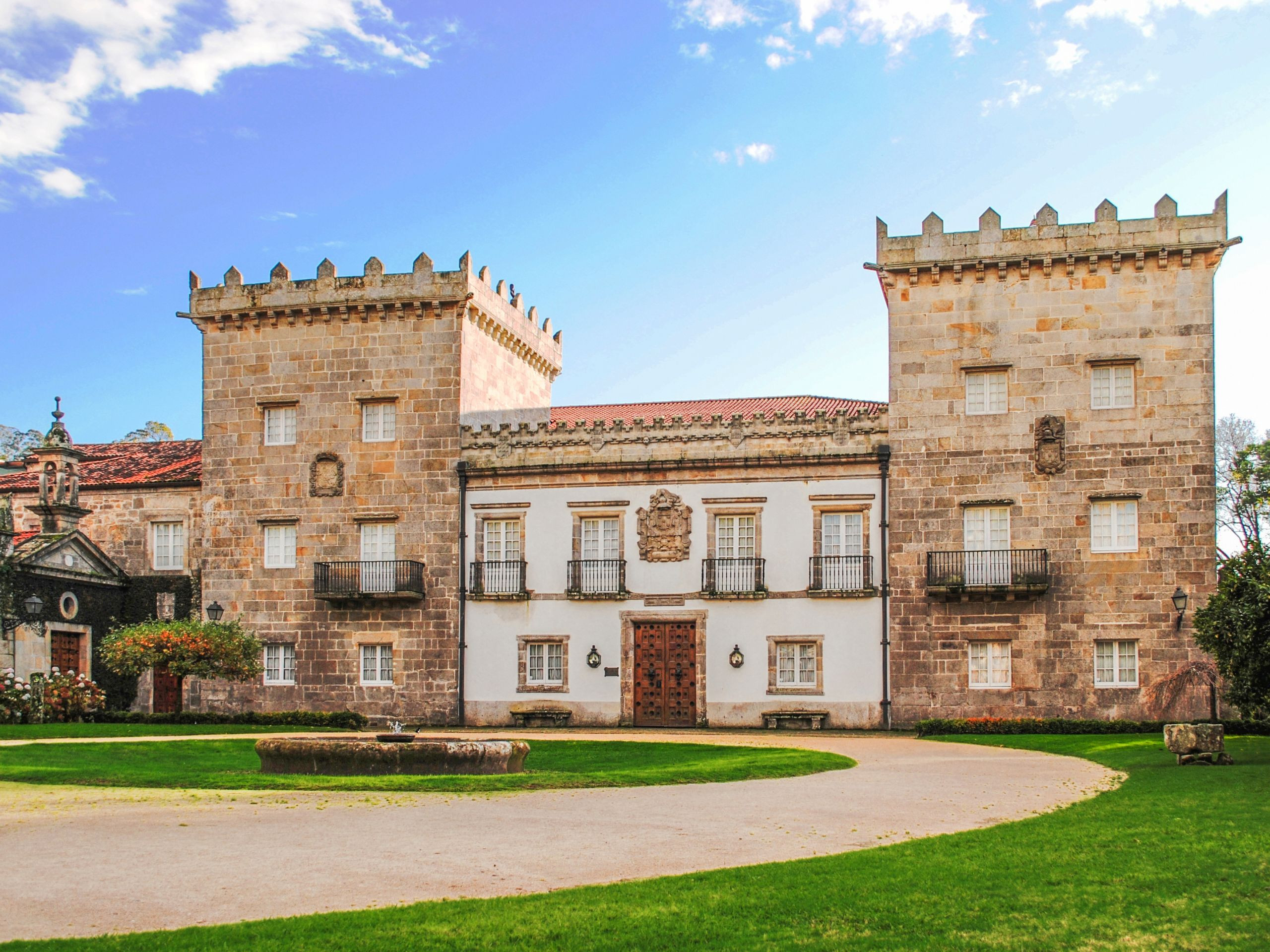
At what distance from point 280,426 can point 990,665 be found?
1667cm

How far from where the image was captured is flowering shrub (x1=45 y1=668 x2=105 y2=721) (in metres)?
26.7

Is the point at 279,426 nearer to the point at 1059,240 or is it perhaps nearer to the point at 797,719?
the point at 797,719

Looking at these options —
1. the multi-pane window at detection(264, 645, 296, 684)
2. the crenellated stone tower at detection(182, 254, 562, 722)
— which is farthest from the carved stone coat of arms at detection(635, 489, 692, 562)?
the multi-pane window at detection(264, 645, 296, 684)

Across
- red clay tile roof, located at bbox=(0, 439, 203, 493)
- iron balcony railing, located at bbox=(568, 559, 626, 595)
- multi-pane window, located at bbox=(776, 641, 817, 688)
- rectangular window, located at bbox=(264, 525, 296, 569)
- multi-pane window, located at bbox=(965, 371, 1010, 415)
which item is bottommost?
multi-pane window, located at bbox=(776, 641, 817, 688)

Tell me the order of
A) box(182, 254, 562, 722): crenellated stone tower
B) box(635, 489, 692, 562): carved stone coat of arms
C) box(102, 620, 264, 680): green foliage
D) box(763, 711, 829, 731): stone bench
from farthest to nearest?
box(182, 254, 562, 722): crenellated stone tower → box(635, 489, 692, 562): carved stone coat of arms → box(763, 711, 829, 731): stone bench → box(102, 620, 264, 680): green foliage

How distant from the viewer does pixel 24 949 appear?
638 centimetres

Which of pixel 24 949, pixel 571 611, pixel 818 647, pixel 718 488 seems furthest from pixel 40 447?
pixel 24 949

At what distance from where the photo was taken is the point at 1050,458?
87.0 ft

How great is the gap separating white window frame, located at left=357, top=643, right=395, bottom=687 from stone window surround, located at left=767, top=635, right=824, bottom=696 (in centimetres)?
836

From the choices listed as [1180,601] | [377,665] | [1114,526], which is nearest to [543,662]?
[377,665]

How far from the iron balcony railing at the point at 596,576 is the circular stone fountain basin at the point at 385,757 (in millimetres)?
12330

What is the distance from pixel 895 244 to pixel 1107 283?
14.2ft

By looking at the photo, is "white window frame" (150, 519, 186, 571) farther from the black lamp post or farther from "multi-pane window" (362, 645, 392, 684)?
the black lamp post

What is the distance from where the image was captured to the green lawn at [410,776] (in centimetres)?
1415
